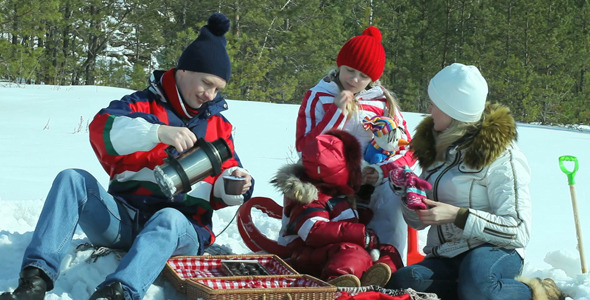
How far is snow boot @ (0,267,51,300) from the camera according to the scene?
288cm

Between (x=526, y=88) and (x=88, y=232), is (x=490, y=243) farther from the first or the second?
(x=526, y=88)

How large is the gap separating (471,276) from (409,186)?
0.53 meters

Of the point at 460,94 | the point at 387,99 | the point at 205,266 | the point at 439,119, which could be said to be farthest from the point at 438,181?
the point at 205,266

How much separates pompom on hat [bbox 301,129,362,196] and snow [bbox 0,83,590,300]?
899 mm

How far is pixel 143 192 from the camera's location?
3.64 m

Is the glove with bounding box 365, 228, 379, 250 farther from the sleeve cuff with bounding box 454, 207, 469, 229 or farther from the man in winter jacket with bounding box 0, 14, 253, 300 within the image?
the man in winter jacket with bounding box 0, 14, 253, 300

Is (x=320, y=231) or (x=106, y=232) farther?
(x=320, y=231)

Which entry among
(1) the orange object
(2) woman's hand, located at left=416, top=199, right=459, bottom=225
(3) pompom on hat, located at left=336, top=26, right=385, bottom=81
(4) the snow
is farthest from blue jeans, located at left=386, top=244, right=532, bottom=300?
(3) pompom on hat, located at left=336, top=26, right=385, bottom=81

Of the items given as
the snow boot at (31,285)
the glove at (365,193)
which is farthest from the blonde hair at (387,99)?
the snow boot at (31,285)

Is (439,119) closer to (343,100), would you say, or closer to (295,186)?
(343,100)

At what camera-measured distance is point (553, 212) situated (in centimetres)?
655

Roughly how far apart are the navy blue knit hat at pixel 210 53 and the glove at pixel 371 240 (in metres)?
1.14

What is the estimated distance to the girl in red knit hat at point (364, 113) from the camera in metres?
4.11

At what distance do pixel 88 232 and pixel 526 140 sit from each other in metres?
10.2
